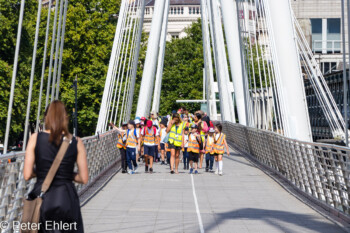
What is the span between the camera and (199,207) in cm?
1370

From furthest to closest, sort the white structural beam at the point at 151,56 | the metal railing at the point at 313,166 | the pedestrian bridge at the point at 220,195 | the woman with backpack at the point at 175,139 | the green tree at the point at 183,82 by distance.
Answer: the green tree at the point at 183,82 < the white structural beam at the point at 151,56 < the woman with backpack at the point at 175,139 < the metal railing at the point at 313,166 < the pedestrian bridge at the point at 220,195

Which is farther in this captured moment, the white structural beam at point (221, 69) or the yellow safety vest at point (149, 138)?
the white structural beam at point (221, 69)

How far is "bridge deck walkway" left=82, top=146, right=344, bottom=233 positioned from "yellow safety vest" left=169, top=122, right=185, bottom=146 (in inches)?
49.8

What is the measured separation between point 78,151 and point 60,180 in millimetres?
253

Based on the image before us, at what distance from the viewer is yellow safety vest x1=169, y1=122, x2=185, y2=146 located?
21.4 meters

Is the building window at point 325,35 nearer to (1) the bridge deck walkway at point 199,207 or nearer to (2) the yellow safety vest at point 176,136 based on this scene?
(2) the yellow safety vest at point 176,136

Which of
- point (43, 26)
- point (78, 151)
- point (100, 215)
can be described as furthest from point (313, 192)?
point (43, 26)

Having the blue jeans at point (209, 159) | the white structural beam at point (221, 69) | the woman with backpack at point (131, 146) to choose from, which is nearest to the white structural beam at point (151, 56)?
the white structural beam at point (221, 69)

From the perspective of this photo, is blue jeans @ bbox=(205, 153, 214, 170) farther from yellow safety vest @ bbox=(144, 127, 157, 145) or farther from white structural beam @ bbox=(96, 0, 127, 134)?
white structural beam @ bbox=(96, 0, 127, 134)

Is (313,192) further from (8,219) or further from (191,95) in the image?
(191,95)

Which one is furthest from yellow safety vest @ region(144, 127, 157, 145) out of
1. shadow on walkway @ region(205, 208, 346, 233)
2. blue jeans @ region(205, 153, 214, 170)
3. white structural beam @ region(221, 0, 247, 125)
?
white structural beam @ region(221, 0, 247, 125)

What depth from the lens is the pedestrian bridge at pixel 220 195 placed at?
11042 millimetres

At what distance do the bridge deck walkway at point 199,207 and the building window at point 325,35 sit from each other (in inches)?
2043

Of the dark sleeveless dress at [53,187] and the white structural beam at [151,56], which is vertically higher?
the white structural beam at [151,56]
